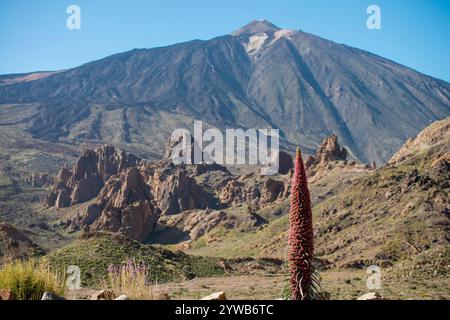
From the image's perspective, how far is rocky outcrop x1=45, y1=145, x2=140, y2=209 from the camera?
355 ft

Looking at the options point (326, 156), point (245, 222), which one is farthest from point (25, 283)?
point (326, 156)

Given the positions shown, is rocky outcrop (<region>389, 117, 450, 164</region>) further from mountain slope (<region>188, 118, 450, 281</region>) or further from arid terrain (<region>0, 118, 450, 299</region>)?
arid terrain (<region>0, 118, 450, 299</region>)

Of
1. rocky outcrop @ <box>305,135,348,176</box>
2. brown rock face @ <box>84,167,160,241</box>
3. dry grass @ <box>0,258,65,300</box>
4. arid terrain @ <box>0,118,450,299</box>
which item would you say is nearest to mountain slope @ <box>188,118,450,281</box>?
arid terrain @ <box>0,118,450,299</box>

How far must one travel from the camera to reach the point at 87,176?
4454 inches

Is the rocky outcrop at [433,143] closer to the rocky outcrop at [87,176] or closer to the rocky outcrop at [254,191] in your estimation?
the rocky outcrop at [254,191]

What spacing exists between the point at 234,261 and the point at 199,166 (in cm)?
6783

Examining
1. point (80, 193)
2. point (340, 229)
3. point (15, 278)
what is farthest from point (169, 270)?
point (80, 193)

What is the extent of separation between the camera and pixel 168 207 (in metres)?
92.0

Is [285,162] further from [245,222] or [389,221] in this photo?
[389,221]

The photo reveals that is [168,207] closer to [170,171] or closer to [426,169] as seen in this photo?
[170,171]

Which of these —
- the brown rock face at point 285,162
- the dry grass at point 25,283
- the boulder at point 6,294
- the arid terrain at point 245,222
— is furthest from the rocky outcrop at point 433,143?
the boulder at point 6,294

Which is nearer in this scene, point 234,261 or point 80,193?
point 234,261
